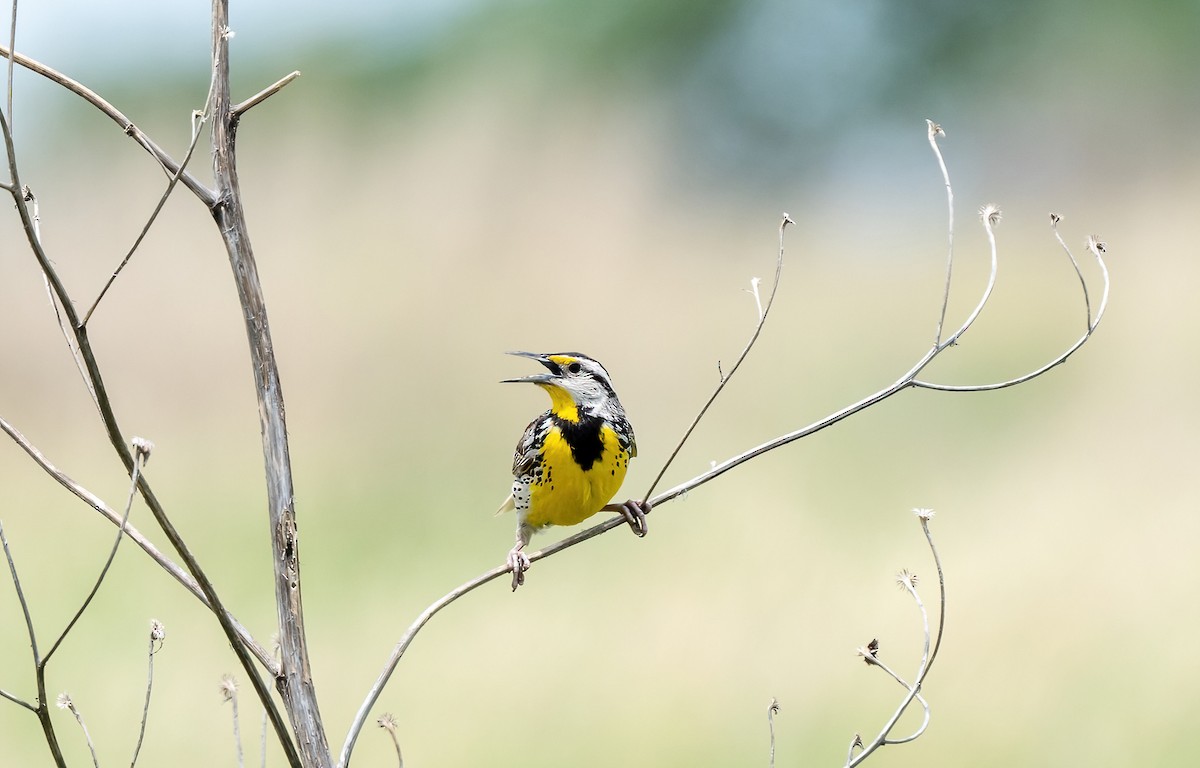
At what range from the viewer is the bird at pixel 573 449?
6.34 ft

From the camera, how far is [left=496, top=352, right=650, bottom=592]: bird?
6.34 feet

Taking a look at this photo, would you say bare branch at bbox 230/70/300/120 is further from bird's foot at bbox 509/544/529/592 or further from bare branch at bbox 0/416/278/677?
bird's foot at bbox 509/544/529/592

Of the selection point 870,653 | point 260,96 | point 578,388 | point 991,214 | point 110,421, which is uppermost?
point 578,388

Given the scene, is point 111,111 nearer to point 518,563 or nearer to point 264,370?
point 264,370

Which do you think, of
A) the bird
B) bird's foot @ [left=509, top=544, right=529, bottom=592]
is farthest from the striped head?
bird's foot @ [left=509, top=544, right=529, bottom=592]

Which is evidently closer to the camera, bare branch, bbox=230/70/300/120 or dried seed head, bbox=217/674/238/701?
bare branch, bbox=230/70/300/120

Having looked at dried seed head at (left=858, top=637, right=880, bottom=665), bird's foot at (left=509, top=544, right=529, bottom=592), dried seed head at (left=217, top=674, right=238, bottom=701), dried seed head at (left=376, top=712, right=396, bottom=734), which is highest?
bird's foot at (left=509, top=544, right=529, bottom=592)

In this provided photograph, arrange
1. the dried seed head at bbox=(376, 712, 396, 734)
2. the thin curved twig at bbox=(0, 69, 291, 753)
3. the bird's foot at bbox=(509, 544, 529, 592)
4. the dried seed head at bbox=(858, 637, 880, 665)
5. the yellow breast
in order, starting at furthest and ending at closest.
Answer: the yellow breast → the bird's foot at bbox=(509, 544, 529, 592) → the dried seed head at bbox=(858, 637, 880, 665) → the dried seed head at bbox=(376, 712, 396, 734) → the thin curved twig at bbox=(0, 69, 291, 753)

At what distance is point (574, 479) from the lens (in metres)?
1.93

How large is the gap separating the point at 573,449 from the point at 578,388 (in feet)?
0.34

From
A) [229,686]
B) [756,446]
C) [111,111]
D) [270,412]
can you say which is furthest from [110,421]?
[756,446]

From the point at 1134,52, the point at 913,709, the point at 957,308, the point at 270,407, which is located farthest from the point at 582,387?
the point at 1134,52

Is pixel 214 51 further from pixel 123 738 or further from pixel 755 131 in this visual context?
pixel 755 131

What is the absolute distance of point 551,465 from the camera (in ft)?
6.44
